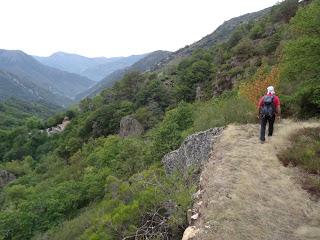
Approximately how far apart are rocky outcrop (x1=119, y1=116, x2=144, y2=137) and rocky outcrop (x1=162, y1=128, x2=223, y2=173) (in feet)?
153

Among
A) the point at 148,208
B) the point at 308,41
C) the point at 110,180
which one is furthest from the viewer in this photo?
the point at 110,180

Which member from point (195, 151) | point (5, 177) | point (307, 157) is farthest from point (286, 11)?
point (307, 157)

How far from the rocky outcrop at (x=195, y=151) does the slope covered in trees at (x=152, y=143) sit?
105 cm

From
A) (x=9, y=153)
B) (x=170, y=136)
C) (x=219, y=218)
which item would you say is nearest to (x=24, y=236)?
(x=170, y=136)

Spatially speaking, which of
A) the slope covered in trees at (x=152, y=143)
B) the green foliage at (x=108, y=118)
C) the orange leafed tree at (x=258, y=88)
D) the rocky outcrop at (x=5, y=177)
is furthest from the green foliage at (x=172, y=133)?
the rocky outcrop at (x=5, y=177)

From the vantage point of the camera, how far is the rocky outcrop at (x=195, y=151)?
15234 millimetres

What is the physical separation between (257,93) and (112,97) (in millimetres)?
77894

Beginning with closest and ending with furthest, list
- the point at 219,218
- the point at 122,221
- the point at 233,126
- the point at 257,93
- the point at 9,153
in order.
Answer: the point at 219,218 → the point at 122,221 → the point at 233,126 → the point at 257,93 → the point at 9,153

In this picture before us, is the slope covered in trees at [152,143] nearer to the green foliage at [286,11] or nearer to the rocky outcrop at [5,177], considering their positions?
the green foliage at [286,11]

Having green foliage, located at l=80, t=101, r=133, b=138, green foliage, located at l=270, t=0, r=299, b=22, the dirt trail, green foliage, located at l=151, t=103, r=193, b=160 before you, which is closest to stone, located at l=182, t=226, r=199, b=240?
the dirt trail

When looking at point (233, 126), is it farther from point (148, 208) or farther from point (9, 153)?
point (9, 153)

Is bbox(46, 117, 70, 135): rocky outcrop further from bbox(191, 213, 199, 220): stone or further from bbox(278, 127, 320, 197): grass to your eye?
bbox(191, 213, 199, 220): stone

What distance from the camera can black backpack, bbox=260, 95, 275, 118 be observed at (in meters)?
14.3

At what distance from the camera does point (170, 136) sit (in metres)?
A: 29.6
